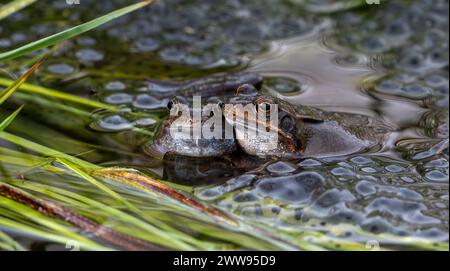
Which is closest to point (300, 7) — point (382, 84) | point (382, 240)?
point (382, 84)

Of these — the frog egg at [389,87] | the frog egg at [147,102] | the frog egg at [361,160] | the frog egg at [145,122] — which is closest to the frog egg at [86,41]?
the frog egg at [147,102]

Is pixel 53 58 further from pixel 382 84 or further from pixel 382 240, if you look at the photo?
pixel 382 240

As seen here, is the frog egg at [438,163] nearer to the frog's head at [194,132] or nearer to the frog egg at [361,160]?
the frog egg at [361,160]

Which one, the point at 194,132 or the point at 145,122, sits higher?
the point at 145,122

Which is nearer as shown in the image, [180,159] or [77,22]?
[180,159]

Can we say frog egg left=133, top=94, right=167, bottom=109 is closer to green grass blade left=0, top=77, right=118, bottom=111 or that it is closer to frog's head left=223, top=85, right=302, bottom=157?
green grass blade left=0, top=77, right=118, bottom=111

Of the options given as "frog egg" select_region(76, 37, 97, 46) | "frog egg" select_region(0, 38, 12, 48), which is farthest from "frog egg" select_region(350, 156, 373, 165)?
"frog egg" select_region(0, 38, 12, 48)

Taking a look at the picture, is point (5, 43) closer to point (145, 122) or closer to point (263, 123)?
point (145, 122)

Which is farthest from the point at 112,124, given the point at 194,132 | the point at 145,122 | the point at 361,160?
the point at 361,160
